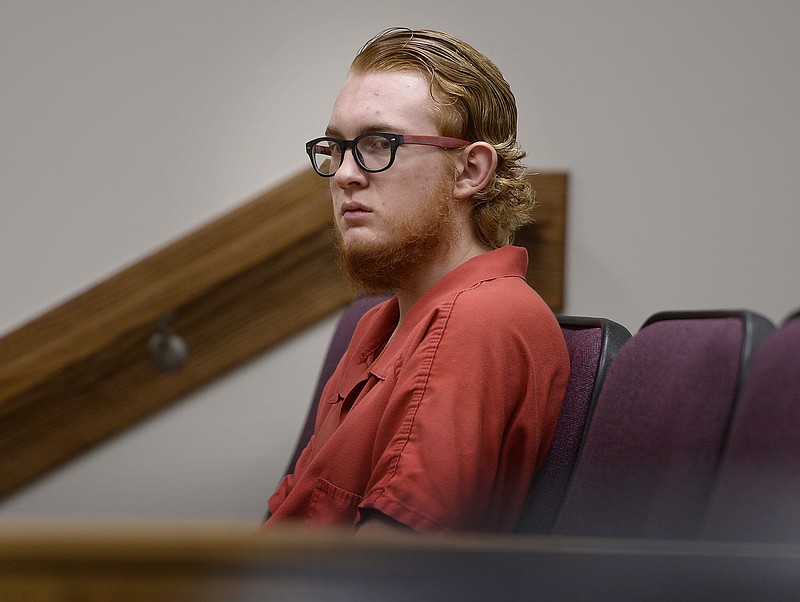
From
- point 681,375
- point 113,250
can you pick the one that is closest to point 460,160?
point 681,375

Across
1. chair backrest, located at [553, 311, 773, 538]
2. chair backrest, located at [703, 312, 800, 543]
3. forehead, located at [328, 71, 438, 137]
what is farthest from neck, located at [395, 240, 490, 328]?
chair backrest, located at [703, 312, 800, 543]

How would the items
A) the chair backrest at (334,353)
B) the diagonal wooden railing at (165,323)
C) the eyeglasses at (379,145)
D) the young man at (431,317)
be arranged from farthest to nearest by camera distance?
the diagonal wooden railing at (165,323) → the chair backrest at (334,353) → the eyeglasses at (379,145) → the young man at (431,317)

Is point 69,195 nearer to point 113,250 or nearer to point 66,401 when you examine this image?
point 113,250

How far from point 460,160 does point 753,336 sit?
358 millimetres

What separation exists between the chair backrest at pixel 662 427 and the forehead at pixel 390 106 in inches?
10.7

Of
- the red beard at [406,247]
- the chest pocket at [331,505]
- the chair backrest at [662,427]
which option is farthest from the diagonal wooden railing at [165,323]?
the chair backrest at [662,427]

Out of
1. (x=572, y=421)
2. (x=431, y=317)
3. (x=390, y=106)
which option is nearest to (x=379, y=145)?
(x=390, y=106)

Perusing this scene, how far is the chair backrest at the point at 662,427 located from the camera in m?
0.54

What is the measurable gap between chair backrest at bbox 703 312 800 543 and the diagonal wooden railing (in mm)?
810

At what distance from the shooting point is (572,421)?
29.0 inches

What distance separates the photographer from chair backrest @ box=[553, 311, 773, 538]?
0.54m

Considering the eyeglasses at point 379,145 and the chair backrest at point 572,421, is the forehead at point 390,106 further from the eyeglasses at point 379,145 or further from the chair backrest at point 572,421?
the chair backrest at point 572,421

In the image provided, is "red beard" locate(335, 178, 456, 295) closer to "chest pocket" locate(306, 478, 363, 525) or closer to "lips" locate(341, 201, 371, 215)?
"lips" locate(341, 201, 371, 215)

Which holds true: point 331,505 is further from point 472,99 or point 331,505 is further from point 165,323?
point 165,323
